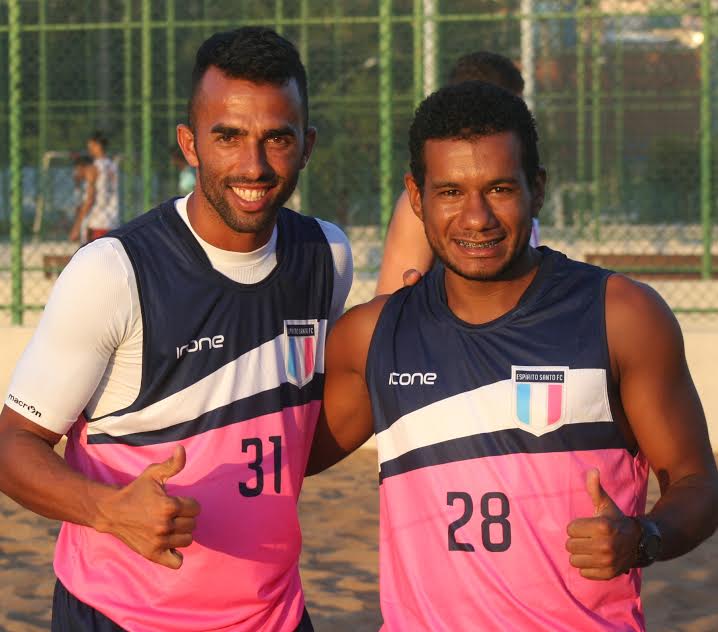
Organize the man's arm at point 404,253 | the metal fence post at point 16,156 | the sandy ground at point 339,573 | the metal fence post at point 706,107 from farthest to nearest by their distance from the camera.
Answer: the metal fence post at point 16,156, the metal fence post at point 706,107, the sandy ground at point 339,573, the man's arm at point 404,253

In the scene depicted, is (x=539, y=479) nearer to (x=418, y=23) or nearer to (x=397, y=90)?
(x=418, y=23)

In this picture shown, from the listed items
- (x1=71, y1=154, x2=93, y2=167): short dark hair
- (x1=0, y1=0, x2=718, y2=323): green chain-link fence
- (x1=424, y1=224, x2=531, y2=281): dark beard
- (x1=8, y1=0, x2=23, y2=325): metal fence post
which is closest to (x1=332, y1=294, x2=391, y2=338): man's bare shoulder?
(x1=424, y1=224, x2=531, y2=281): dark beard

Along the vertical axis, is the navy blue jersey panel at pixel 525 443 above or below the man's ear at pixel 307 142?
below

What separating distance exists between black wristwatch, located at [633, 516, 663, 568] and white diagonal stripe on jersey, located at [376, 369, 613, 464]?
0.84 feet

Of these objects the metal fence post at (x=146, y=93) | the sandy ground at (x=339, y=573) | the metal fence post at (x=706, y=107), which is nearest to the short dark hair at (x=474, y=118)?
the sandy ground at (x=339, y=573)

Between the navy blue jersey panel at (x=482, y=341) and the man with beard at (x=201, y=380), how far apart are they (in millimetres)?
347

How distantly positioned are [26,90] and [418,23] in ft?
34.1

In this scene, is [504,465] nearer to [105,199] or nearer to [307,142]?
[307,142]

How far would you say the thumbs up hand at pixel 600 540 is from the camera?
248 centimetres

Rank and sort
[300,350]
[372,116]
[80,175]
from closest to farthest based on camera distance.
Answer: [300,350] < [80,175] < [372,116]

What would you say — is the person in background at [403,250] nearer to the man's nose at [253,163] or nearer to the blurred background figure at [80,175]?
the man's nose at [253,163]

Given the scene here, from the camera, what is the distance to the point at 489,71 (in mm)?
5445

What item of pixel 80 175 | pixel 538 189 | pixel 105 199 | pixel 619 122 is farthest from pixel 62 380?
pixel 619 122

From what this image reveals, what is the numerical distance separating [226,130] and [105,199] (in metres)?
12.3
